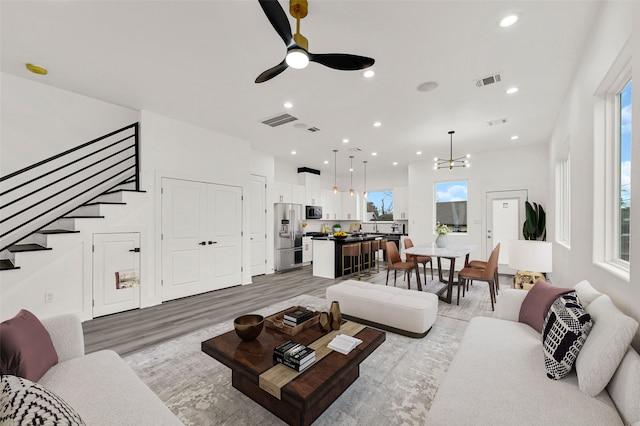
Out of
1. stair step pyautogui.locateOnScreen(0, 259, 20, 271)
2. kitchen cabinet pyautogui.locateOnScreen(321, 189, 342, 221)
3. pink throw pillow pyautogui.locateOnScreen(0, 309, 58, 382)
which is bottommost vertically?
pink throw pillow pyautogui.locateOnScreen(0, 309, 58, 382)

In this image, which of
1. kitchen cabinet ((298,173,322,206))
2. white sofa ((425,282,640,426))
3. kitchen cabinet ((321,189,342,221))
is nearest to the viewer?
white sofa ((425,282,640,426))

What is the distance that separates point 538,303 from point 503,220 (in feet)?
17.0

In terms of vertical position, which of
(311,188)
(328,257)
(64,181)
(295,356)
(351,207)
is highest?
(311,188)

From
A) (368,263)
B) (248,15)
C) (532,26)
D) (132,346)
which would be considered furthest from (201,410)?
(368,263)

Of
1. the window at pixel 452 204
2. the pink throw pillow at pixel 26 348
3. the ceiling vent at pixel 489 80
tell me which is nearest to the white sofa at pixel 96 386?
the pink throw pillow at pixel 26 348

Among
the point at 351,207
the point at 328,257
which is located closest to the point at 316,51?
the point at 328,257

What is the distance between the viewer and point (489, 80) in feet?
10.7

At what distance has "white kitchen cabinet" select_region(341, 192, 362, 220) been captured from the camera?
9.55m

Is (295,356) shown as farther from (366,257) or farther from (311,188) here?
(311,188)

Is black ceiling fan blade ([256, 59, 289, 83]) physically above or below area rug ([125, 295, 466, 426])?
above

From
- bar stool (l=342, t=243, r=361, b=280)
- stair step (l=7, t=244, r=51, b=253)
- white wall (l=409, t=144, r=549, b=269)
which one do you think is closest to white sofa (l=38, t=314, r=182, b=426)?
stair step (l=7, t=244, r=51, b=253)

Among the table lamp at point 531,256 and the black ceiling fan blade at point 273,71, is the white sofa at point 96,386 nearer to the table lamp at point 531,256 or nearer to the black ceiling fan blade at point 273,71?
the black ceiling fan blade at point 273,71

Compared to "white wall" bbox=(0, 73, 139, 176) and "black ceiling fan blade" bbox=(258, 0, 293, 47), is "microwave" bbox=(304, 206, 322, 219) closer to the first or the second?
"white wall" bbox=(0, 73, 139, 176)

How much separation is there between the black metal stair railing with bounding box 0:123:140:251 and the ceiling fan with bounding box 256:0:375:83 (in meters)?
3.26
